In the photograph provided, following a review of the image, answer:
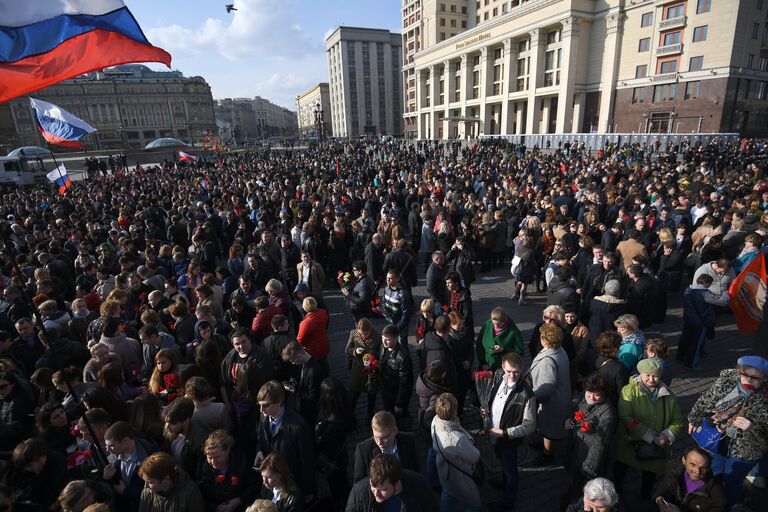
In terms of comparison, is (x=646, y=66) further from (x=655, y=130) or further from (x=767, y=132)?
(x=767, y=132)

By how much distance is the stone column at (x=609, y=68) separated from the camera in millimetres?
43625

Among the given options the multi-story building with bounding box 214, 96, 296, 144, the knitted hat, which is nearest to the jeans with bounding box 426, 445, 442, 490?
the knitted hat

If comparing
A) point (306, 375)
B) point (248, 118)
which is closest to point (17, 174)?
point (306, 375)

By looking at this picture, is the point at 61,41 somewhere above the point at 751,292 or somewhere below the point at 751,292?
above

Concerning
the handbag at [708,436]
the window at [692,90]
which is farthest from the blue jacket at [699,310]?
the window at [692,90]

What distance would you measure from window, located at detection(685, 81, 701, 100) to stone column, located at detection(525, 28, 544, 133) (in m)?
16.9

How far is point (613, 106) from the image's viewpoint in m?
45.7

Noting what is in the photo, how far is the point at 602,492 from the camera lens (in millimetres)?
2490

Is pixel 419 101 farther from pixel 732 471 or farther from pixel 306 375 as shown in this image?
pixel 732 471

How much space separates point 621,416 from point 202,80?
117 m

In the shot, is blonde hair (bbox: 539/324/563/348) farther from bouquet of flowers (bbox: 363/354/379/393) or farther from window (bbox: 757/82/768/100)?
window (bbox: 757/82/768/100)

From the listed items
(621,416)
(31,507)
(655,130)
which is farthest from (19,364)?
(655,130)

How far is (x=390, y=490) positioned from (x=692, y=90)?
50.0 metres

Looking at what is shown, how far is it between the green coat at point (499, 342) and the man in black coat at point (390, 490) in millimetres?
2247
